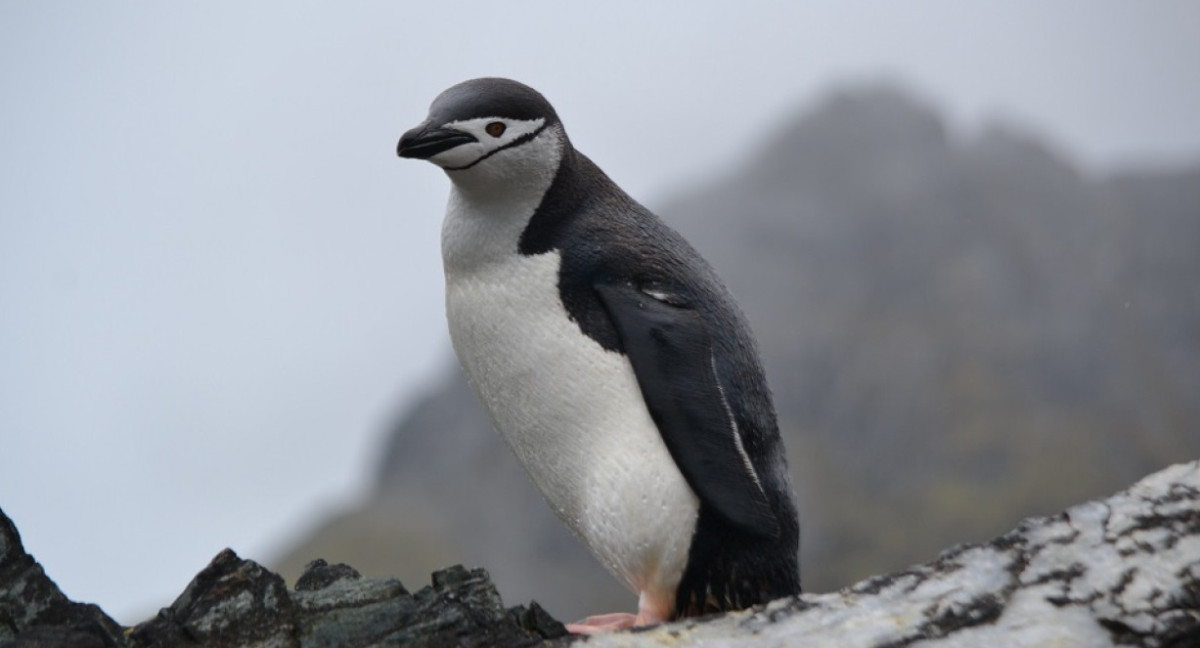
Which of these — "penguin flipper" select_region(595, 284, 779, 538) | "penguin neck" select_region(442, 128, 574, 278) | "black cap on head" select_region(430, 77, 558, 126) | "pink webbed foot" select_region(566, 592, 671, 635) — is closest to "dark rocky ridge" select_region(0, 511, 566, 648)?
"pink webbed foot" select_region(566, 592, 671, 635)

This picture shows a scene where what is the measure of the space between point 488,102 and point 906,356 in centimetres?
1380

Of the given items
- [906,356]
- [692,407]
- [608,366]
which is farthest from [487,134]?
[906,356]

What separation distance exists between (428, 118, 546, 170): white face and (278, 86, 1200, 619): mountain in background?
10379 millimetres

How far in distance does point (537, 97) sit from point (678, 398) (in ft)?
2.43

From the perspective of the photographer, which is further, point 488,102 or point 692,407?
point 488,102

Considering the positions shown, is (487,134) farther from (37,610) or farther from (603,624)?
(37,610)

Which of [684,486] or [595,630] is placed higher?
[684,486]

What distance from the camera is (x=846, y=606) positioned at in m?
2.79

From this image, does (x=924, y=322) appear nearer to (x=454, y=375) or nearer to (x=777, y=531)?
(x=454, y=375)

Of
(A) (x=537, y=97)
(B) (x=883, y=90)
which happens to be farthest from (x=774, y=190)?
(A) (x=537, y=97)

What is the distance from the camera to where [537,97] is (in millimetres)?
3143

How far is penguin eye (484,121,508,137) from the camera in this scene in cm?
304

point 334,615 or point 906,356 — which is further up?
point 334,615

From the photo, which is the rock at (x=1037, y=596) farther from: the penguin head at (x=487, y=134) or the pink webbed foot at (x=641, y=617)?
the penguin head at (x=487, y=134)
